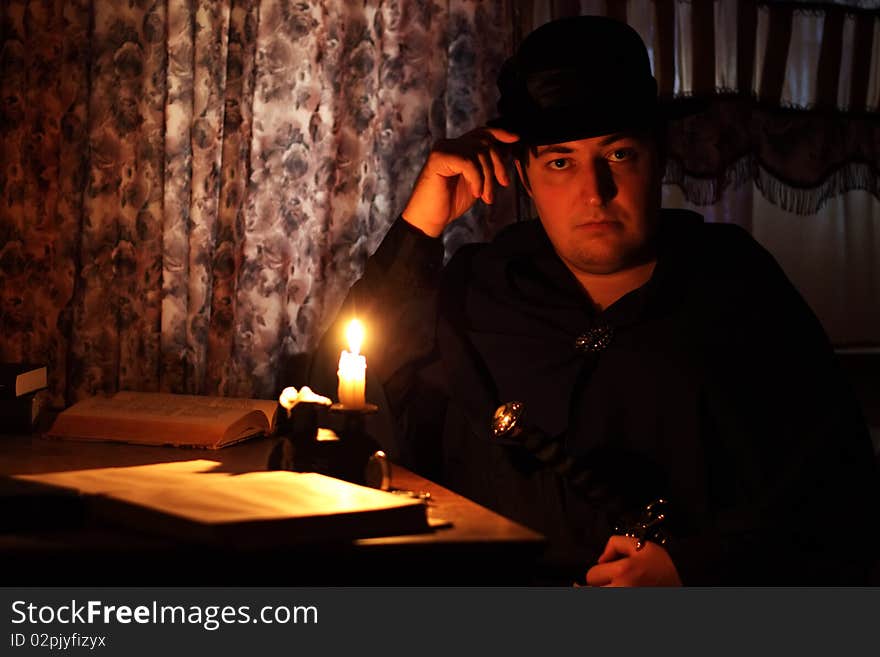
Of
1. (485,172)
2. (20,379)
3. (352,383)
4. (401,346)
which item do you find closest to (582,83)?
(485,172)

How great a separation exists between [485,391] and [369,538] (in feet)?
2.68

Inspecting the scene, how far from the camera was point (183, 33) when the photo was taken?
2.52 metres

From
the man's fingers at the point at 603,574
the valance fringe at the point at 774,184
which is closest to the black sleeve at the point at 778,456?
the man's fingers at the point at 603,574

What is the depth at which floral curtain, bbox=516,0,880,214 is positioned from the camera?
9.67 ft

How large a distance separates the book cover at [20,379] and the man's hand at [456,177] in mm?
836

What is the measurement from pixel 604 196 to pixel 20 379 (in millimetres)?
1170

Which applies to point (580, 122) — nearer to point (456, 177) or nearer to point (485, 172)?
point (485, 172)

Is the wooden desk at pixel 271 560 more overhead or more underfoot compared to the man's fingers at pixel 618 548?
more overhead

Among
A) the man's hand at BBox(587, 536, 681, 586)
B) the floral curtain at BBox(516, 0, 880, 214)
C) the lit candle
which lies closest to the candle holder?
the lit candle

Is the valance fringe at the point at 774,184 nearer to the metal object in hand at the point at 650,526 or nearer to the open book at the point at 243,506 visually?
the metal object in hand at the point at 650,526

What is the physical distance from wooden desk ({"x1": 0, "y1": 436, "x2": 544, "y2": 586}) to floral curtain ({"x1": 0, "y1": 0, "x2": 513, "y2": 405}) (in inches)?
58.0

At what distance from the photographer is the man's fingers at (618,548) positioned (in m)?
1.47

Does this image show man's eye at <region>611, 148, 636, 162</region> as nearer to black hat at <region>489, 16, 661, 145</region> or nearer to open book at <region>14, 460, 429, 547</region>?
black hat at <region>489, 16, 661, 145</region>

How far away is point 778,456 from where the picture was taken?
1.62 meters
